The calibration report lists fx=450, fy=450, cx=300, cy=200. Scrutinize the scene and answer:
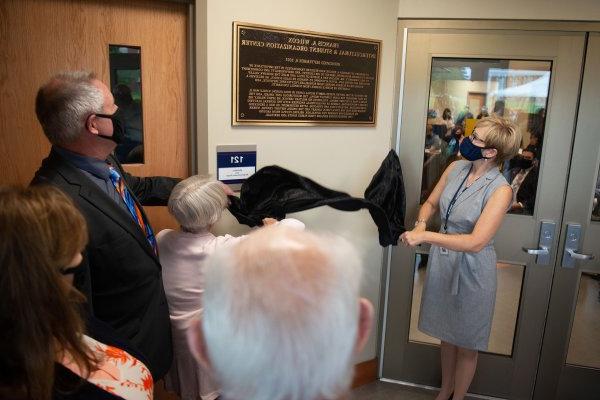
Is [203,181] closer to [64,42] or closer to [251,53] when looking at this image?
[251,53]

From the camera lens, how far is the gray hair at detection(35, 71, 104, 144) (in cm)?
162

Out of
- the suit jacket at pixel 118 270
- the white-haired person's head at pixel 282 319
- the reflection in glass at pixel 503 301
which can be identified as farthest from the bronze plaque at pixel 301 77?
the white-haired person's head at pixel 282 319

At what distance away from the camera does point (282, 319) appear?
0.72 m

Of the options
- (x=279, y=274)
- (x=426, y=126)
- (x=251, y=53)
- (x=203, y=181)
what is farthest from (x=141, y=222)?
(x=426, y=126)

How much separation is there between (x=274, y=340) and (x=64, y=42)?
195 centimetres

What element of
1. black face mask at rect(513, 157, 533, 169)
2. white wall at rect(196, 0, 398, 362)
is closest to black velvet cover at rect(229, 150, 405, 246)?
white wall at rect(196, 0, 398, 362)

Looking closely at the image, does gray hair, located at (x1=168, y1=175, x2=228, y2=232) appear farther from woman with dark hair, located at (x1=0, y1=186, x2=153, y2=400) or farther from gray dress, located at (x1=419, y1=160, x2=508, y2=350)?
gray dress, located at (x1=419, y1=160, x2=508, y2=350)

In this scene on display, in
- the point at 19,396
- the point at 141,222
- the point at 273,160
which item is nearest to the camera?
the point at 19,396

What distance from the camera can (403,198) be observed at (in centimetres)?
249

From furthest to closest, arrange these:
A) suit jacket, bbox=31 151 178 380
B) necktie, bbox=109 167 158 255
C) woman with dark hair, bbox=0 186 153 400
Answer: necktie, bbox=109 167 158 255 < suit jacket, bbox=31 151 178 380 < woman with dark hair, bbox=0 186 153 400

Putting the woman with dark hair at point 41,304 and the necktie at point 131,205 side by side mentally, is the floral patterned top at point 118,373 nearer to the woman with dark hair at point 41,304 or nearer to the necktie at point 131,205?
the woman with dark hair at point 41,304

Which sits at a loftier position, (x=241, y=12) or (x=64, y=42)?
(x=241, y=12)

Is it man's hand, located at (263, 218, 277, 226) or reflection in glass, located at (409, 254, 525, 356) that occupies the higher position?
man's hand, located at (263, 218, 277, 226)

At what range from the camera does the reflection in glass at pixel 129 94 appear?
2188 millimetres
